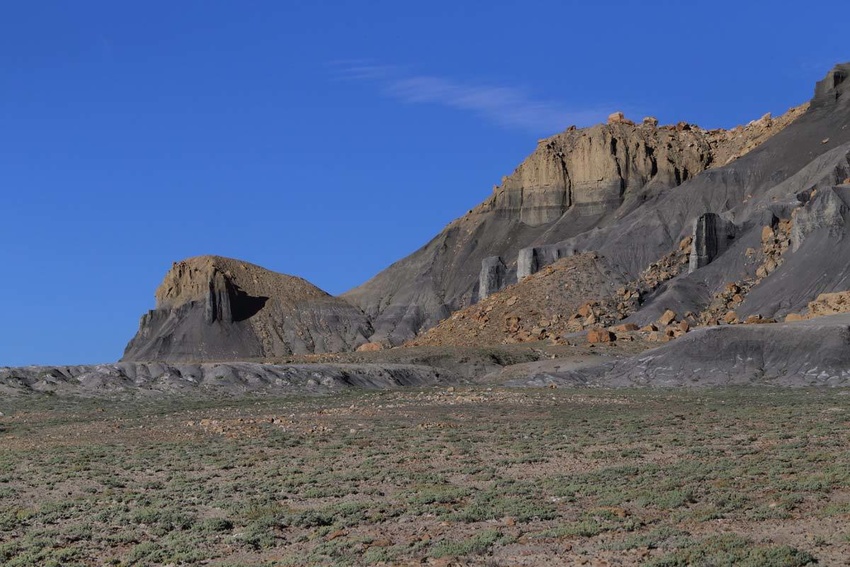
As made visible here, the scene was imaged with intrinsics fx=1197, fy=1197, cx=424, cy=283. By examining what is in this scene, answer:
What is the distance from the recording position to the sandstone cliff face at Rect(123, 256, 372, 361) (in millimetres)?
127938

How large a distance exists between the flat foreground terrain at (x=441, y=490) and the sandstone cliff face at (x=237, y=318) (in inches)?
3513

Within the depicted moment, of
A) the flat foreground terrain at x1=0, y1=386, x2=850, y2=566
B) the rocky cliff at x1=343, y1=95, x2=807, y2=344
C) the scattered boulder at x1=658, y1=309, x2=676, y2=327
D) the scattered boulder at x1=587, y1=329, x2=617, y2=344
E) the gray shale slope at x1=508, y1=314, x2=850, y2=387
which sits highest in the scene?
the rocky cliff at x1=343, y1=95, x2=807, y2=344

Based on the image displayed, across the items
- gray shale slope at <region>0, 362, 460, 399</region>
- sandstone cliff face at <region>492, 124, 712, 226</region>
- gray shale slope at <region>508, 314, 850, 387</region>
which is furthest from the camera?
sandstone cliff face at <region>492, 124, 712, 226</region>

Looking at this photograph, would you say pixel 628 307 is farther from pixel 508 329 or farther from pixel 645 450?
pixel 645 450

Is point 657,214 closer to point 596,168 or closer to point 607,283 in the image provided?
point 607,283

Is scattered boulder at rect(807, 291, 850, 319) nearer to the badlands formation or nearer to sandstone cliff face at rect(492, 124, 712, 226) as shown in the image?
the badlands formation

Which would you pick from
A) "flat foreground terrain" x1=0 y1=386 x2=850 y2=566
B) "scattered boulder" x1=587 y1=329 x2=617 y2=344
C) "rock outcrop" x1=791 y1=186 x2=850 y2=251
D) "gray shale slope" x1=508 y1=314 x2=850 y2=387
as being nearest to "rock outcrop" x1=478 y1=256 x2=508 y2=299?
"scattered boulder" x1=587 y1=329 x2=617 y2=344

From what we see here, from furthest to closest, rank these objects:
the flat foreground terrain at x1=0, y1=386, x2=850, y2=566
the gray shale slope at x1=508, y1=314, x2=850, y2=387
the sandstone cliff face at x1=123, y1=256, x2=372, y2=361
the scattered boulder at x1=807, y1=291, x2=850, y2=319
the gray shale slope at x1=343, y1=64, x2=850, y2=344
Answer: the sandstone cliff face at x1=123, y1=256, x2=372, y2=361, the gray shale slope at x1=343, y1=64, x2=850, y2=344, the scattered boulder at x1=807, y1=291, x2=850, y2=319, the gray shale slope at x1=508, y1=314, x2=850, y2=387, the flat foreground terrain at x1=0, y1=386, x2=850, y2=566

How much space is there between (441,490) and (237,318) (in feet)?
370

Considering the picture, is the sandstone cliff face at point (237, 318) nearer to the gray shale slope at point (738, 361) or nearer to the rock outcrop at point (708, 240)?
the rock outcrop at point (708, 240)

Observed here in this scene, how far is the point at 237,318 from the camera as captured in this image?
132 m

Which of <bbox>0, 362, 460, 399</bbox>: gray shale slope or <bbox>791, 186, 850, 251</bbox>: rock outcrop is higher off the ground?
<bbox>791, 186, 850, 251</bbox>: rock outcrop

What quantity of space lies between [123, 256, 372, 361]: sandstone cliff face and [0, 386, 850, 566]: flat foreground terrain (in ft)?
293

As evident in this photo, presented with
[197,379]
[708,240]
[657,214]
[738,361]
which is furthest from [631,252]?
[197,379]
